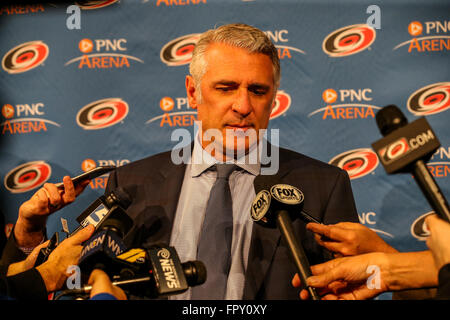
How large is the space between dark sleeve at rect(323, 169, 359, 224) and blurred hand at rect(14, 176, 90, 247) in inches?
41.4

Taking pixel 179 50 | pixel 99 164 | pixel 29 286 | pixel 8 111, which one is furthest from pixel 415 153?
pixel 8 111

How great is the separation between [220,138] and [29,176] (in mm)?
1185

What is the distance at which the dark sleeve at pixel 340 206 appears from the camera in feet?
6.57

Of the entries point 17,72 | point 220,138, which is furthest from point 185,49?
point 17,72

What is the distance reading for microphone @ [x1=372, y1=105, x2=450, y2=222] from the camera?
1.13 m

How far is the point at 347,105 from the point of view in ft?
8.12

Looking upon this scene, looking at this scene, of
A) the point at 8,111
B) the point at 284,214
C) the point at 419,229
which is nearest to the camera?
the point at 284,214

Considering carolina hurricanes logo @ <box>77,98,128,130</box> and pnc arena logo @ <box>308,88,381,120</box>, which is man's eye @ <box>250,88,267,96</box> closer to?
pnc arena logo @ <box>308,88,381,120</box>

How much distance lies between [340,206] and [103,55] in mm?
1544

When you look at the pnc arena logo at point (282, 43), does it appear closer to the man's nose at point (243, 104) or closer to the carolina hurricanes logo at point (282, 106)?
the carolina hurricanes logo at point (282, 106)

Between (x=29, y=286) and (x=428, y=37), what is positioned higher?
(x=428, y=37)

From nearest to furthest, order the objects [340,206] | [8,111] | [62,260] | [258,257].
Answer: [62,260]
[258,257]
[340,206]
[8,111]

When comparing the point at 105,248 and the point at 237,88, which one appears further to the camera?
the point at 237,88

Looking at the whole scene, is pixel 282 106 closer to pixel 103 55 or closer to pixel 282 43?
pixel 282 43
